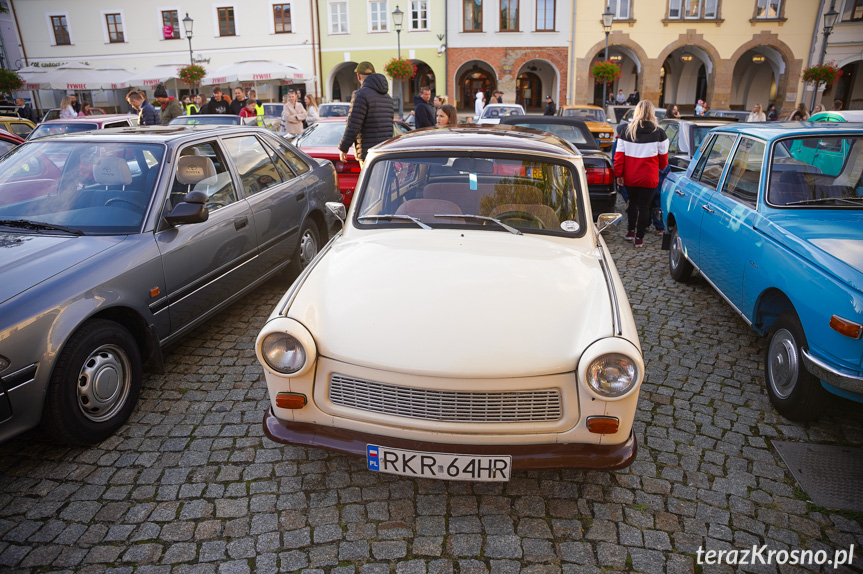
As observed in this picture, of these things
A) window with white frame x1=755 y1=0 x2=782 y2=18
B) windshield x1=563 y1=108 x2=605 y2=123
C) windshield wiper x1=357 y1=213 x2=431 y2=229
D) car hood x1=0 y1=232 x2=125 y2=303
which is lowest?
windshield x1=563 y1=108 x2=605 y2=123

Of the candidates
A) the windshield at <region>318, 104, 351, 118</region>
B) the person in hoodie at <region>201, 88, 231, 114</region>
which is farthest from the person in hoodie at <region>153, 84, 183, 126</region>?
the windshield at <region>318, 104, 351, 118</region>

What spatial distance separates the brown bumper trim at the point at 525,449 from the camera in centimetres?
256

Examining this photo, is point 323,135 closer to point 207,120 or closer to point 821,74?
point 207,120

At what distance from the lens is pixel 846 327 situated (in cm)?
295

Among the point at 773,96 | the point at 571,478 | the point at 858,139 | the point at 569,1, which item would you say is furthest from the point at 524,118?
the point at 773,96

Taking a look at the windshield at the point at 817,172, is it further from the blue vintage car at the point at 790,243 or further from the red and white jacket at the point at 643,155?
the red and white jacket at the point at 643,155

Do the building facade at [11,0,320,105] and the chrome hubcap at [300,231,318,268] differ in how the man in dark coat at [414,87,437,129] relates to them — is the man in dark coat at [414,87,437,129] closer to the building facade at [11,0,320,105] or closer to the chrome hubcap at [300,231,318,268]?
the chrome hubcap at [300,231,318,268]

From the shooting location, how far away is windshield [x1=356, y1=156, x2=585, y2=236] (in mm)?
3551

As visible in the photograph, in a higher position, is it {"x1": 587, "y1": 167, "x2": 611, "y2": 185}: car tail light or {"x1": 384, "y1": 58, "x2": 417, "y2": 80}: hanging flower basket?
{"x1": 384, "y1": 58, "x2": 417, "y2": 80}: hanging flower basket

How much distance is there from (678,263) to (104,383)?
548cm

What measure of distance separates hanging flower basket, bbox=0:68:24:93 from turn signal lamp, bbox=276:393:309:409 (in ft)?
115

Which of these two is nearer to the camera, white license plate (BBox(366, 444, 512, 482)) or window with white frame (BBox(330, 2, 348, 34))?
white license plate (BBox(366, 444, 512, 482))

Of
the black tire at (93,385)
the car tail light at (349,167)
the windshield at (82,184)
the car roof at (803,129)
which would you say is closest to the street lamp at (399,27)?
the car tail light at (349,167)

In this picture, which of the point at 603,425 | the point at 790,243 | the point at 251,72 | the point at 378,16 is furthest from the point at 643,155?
the point at 378,16
